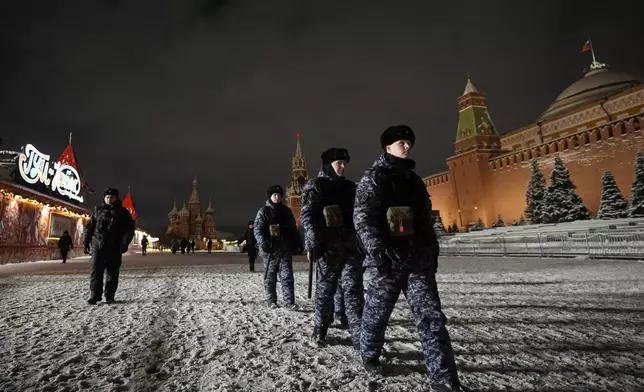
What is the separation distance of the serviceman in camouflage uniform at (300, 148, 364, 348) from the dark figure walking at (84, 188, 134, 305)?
356cm

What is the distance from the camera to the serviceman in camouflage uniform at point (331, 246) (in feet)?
10.0

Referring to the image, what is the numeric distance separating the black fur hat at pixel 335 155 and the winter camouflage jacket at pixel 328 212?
18cm

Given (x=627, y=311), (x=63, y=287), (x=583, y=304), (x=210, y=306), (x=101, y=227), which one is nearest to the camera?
(x=627, y=311)

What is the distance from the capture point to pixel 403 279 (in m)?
2.29

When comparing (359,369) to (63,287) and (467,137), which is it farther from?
(467,137)

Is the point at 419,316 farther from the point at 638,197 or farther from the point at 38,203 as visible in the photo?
the point at 638,197

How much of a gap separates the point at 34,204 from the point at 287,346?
70.4 ft

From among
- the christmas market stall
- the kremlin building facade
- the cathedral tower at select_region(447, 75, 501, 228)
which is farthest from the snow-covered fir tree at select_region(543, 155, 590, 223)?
the christmas market stall

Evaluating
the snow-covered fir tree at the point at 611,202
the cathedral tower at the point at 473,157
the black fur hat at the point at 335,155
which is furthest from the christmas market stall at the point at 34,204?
the cathedral tower at the point at 473,157

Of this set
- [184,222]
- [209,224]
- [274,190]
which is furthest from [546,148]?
[184,222]

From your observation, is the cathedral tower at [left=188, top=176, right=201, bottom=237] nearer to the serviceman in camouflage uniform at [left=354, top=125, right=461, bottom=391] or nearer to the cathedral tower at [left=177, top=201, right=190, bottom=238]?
the cathedral tower at [left=177, top=201, right=190, bottom=238]

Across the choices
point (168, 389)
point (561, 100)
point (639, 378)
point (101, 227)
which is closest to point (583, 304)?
point (639, 378)

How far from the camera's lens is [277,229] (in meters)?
5.02

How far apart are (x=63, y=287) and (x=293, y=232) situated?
544 centimetres
